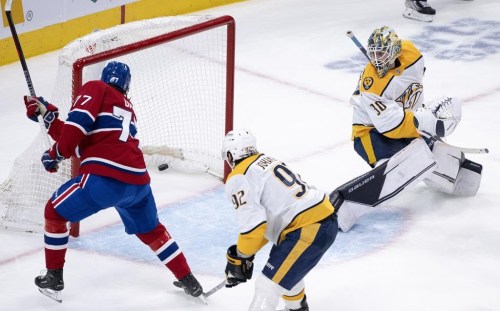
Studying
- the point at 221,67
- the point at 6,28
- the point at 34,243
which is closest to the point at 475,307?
the point at 34,243

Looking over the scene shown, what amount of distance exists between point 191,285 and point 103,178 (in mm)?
571

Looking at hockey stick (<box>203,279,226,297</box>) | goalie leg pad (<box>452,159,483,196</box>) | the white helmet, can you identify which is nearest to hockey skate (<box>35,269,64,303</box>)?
hockey stick (<box>203,279,226,297</box>)

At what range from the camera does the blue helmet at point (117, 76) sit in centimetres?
423

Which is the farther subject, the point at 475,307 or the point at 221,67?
the point at 221,67

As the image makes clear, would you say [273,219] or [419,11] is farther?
[419,11]

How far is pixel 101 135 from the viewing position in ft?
13.6

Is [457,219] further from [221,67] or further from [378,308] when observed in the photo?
[221,67]

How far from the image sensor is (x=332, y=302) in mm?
4293

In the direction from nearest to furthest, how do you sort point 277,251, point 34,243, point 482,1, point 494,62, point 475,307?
1. point 277,251
2. point 475,307
3. point 34,243
4. point 494,62
5. point 482,1

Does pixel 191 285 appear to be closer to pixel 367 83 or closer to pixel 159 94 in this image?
pixel 367 83

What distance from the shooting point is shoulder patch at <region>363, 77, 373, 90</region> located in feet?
16.1

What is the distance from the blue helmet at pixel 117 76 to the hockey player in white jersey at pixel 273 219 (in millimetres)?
619

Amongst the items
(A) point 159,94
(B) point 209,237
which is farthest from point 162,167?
(B) point 209,237

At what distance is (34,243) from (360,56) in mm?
3387
